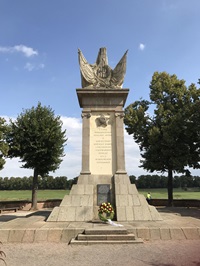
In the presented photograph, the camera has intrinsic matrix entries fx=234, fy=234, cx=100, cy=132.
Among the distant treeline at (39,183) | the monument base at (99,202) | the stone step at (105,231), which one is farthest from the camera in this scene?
the distant treeline at (39,183)

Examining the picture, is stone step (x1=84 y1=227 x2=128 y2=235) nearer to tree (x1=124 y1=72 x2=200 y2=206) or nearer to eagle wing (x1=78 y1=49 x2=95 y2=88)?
eagle wing (x1=78 y1=49 x2=95 y2=88)

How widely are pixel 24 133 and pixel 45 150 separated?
303cm

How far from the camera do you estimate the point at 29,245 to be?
28.8 feet

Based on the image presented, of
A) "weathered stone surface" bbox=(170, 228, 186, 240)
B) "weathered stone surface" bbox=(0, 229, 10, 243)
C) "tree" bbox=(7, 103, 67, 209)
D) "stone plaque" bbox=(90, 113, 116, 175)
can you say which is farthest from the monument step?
"tree" bbox=(7, 103, 67, 209)

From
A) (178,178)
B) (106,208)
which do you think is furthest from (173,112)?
(178,178)

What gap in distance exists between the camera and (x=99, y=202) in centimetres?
1290

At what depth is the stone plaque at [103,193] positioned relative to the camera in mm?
12977

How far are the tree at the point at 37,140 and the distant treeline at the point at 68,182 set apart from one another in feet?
181

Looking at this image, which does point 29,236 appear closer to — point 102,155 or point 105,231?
point 105,231

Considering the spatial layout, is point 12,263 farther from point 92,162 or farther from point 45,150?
point 45,150

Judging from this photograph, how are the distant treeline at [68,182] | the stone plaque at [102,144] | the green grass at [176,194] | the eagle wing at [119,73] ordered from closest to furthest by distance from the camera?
1. the stone plaque at [102,144]
2. the eagle wing at [119,73]
3. the green grass at [176,194]
4. the distant treeline at [68,182]

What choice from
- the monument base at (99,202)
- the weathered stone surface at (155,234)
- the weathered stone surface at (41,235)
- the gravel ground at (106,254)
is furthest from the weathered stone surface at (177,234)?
the weathered stone surface at (41,235)

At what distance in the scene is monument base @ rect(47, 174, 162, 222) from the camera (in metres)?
11.9

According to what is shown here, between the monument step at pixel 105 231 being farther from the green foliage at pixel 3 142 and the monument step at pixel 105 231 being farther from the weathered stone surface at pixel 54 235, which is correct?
the green foliage at pixel 3 142
